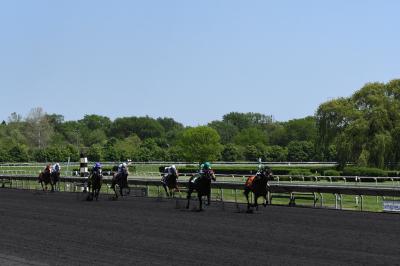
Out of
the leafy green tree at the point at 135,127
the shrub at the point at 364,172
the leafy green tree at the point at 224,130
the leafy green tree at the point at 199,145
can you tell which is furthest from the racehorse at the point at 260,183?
the leafy green tree at the point at 135,127

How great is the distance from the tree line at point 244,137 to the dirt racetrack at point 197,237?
3525 cm

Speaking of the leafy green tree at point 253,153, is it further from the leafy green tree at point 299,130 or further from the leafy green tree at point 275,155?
the leafy green tree at point 299,130

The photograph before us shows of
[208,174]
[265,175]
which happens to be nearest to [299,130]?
[208,174]

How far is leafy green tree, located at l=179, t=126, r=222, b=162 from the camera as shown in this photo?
338ft

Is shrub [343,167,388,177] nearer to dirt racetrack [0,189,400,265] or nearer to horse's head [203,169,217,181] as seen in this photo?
dirt racetrack [0,189,400,265]

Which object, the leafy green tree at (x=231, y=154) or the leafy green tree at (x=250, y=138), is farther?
the leafy green tree at (x=250, y=138)

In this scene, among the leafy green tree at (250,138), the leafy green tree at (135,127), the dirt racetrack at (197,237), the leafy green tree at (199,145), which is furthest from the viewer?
the leafy green tree at (135,127)

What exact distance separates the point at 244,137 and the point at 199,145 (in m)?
44.4

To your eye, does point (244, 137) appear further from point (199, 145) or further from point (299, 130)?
point (199, 145)

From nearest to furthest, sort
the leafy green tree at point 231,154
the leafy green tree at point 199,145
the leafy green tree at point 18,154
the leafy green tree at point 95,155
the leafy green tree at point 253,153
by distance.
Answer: the leafy green tree at point 18,154
the leafy green tree at point 95,155
the leafy green tree at point 199,145
the leafy green tree at point 253,153
the leafy green tree at point 231,154

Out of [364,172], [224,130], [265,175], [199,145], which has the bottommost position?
[364,172]

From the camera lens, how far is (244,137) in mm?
146500

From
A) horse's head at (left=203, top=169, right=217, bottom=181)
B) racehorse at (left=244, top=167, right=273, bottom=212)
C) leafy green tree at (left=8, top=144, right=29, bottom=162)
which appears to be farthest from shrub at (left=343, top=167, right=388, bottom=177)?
leafy green tree at (left=8, top=144, right=29, bottom=162)

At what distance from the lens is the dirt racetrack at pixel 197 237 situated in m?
10.1
